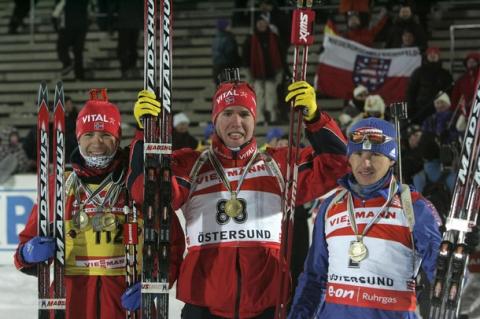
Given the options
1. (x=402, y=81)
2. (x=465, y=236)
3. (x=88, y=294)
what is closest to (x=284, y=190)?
(x=465, y=236)

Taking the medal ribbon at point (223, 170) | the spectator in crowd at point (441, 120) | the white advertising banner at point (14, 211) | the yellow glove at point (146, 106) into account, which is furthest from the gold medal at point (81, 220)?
the spectator in crowd at point (441, 120)

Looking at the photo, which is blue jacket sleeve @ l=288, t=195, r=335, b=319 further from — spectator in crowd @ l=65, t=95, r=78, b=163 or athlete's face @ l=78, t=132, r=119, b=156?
spectator in crowd @ l=65, t=95, r=78, b=163

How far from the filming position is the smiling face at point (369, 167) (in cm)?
439

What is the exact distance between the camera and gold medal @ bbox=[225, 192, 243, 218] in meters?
4.69

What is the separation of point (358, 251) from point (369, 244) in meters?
0.06

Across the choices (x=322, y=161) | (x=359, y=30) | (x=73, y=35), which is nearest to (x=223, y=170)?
(x=322, y=161)


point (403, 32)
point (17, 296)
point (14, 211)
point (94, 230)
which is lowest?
point (17, 296)

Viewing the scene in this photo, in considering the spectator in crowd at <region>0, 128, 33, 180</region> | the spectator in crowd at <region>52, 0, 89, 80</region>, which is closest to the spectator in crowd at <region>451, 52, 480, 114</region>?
the spectator in crowd at <region>0, 128, 33, 180</region>

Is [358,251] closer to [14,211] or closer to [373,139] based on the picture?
[373,139]

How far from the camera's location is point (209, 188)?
4777mm

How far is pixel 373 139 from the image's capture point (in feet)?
14.6

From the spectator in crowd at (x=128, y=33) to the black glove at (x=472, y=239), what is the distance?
37.2 feet

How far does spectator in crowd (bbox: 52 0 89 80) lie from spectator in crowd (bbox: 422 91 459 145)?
20.7 feet

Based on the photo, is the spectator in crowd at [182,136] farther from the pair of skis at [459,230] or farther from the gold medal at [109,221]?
the pair of skis at [459,230]
